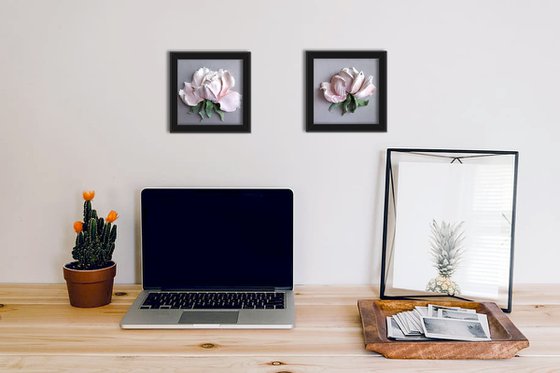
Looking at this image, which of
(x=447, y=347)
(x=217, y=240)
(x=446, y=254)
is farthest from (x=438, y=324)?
(x=217, y=240)

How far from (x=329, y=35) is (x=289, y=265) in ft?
2.28

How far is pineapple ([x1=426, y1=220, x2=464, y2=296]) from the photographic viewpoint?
1.42 meters

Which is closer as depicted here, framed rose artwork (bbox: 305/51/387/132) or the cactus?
the cactus

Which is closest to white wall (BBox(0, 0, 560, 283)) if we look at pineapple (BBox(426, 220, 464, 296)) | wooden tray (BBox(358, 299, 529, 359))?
pineapple (BBox(426, 220, 464, 296))

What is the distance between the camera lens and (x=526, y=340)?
1062mm

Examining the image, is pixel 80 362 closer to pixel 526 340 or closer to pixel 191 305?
pixel 191 305

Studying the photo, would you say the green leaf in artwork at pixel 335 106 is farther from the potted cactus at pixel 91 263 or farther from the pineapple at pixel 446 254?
the potted cactus at pixel 91 263

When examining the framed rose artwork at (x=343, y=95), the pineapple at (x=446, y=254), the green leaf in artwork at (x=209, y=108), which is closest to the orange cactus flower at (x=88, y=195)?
the green leaf in artwork at (x=209, y=108)

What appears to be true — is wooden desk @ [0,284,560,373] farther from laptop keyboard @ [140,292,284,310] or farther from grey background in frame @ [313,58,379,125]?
grey background in frame @ [313,58,379,125]

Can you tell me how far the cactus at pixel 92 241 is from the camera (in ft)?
4.44

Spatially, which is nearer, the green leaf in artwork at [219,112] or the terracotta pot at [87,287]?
the terracotta pot at [87,287]

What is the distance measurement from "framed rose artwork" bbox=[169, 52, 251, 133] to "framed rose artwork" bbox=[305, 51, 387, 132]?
0.19 metres

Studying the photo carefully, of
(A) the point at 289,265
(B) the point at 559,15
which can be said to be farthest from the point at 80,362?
(B) the point at 559,15

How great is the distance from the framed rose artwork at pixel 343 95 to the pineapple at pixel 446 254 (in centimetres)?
35
